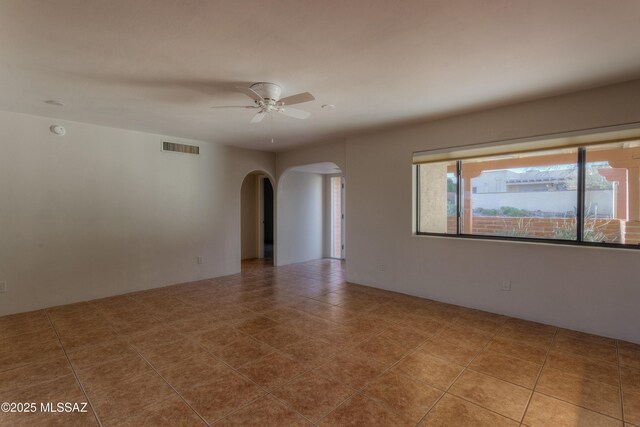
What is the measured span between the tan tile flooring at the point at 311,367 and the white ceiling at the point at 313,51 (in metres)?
2.57

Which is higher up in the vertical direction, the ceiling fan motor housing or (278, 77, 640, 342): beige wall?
the ceiling fan motor housing

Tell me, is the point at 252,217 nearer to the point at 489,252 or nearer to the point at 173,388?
the point at 489,252

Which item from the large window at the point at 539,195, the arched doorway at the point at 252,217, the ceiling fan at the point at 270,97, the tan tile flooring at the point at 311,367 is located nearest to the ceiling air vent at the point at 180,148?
the arched doorway at the point at 252,217

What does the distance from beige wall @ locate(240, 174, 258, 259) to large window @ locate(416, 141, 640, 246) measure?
184 inches

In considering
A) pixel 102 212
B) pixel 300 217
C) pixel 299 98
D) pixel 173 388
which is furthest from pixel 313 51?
pixel 300 217

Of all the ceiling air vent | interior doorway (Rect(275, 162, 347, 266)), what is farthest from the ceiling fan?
interior doorway (Rect(275, 162, 347, 266))

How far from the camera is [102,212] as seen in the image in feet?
15.0

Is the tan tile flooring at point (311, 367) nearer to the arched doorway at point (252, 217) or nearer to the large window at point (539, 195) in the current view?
the large window at point (539, 195)

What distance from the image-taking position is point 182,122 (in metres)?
4.36

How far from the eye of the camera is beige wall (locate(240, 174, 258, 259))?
798cm

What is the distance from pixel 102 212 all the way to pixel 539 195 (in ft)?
19.9

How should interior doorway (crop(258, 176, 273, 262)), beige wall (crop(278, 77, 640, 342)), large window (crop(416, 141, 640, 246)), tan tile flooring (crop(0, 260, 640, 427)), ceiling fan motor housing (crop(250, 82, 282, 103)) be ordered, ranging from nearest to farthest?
tan tile flooring (crop(0, 260, 640, 427)) < ceiling fan motor housing (crop(250, 82, 282, 103)) < beige wall (crop(278, 77, 640, 342)) < large window (crop(416, 141, 640, 246)) < interior doorway (crop(258, 176, 273, 262))

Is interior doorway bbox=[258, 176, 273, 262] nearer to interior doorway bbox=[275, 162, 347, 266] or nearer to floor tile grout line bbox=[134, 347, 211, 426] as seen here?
interior doorway bbox=[275, 162, 347, 266]

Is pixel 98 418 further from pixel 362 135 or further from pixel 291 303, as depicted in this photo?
pixel 362 135
